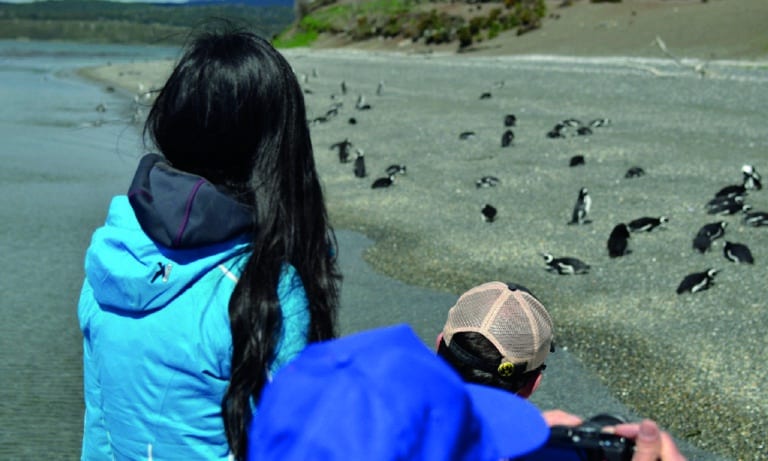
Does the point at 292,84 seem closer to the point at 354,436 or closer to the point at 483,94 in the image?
the point at 354,436

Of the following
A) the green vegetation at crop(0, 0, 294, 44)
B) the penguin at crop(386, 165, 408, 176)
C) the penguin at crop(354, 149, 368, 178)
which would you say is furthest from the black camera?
the green vegetation at crop(0, 0, 294, 44)

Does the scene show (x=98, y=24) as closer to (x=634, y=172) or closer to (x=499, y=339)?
(x=634, y=172)

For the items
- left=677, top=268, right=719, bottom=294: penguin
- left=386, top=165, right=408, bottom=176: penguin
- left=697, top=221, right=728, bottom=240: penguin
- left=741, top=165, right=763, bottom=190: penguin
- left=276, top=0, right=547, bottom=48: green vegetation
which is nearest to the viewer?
left=677, top=268, right=719, bottom=294: penguin

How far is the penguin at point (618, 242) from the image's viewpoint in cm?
762

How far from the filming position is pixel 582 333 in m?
5.96

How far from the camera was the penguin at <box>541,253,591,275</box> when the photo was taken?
283 inches

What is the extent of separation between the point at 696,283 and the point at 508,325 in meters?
4.71

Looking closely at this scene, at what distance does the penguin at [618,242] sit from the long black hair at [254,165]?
19.1ft

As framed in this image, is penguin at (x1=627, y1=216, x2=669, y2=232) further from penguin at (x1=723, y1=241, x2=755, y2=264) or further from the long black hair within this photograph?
the long black hair

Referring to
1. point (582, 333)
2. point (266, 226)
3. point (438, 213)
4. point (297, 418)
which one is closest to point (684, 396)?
point (582, 333)

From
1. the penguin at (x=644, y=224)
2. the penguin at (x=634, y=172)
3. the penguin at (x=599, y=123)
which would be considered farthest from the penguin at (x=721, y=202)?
the penguin at (x=599, y=123)

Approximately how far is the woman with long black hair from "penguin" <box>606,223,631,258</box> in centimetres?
585

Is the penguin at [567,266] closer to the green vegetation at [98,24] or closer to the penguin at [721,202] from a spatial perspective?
the penguin at [721,202]

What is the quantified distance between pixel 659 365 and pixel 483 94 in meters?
14.0
